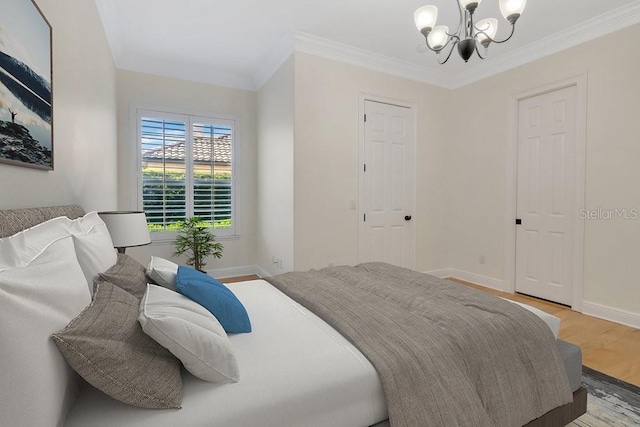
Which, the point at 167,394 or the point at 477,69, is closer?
the point at 167,394

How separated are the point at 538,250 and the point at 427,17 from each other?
114 inches

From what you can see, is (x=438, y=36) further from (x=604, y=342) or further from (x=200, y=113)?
(x=200, y=113)

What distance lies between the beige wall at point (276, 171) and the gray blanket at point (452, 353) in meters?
2.10

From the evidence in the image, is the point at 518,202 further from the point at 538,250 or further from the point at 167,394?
the point at 167,394

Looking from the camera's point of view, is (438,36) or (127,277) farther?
(438,36)

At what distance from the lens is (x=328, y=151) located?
3.80m

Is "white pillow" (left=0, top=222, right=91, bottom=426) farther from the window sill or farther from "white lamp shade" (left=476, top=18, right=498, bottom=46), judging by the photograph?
the window sill

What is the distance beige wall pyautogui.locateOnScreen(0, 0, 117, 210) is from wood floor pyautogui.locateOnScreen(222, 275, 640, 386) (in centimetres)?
353

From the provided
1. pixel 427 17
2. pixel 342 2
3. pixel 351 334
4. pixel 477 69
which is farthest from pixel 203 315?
pixel 477 69

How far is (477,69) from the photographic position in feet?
14.0

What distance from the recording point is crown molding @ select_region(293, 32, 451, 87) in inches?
141

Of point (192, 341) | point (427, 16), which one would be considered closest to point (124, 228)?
point (192, 341)

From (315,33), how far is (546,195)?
3106 mm

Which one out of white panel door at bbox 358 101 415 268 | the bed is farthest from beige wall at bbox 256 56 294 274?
the bed
